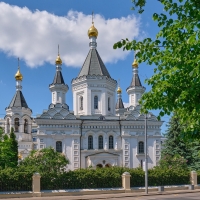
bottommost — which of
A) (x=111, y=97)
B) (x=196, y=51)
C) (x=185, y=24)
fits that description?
(x=196, y=51)

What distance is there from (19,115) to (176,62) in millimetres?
43825

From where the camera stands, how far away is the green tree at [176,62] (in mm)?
7859

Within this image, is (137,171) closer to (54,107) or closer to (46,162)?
(46,162)

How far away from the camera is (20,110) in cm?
4988

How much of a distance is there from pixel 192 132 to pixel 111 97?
3913 centimetres

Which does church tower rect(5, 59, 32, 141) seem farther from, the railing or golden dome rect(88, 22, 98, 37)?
the railing

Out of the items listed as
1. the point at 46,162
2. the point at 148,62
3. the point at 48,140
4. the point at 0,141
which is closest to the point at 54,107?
the point at 48,140

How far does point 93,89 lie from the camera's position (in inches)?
1800

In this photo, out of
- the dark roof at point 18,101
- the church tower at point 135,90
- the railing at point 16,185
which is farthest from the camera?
the dark roof at point 18,101

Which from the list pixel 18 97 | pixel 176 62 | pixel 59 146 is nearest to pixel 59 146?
pixel 59 146

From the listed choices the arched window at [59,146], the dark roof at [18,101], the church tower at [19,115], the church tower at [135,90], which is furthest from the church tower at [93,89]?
the dark roof at [18,101]

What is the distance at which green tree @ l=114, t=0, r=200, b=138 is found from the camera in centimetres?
786

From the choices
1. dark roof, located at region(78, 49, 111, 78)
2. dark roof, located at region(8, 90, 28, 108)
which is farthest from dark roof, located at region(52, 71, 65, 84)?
dark roof, located at region(8, 90, 28, 108)

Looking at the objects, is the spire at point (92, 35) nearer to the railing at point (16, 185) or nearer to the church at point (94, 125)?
the church at point (94, 125)
